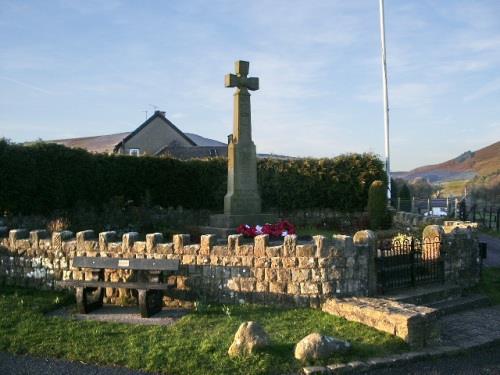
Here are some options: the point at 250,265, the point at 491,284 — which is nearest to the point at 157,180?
the point at 250,265

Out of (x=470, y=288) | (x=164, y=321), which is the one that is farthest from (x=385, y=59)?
(x=164, y=321)

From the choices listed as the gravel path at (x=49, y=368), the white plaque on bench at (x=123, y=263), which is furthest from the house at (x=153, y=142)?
the gravel path at (x=49, y=368)

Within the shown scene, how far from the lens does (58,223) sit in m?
13.7

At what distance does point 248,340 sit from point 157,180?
13.4 meters

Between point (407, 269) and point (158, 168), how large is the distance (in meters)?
11.9

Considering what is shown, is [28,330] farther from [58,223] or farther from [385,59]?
[385,59]

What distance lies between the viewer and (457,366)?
21.5ft

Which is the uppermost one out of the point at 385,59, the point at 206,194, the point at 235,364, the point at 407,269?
the point at 385,59

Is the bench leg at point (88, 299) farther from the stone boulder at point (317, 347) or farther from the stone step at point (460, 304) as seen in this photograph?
the stone step at point (460, 304)

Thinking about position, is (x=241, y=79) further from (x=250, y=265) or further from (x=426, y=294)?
(x=426, y=294)

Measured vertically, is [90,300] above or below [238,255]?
below

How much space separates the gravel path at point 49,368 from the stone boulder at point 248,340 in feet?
3.80

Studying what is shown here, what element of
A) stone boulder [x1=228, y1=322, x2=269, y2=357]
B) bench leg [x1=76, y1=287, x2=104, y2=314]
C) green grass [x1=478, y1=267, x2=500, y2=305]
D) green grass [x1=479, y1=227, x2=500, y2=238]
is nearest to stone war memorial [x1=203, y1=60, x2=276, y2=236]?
bench leg [x1=76, y1=287, x2=104, y2=314]

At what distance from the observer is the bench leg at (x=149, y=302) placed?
8.13 m
